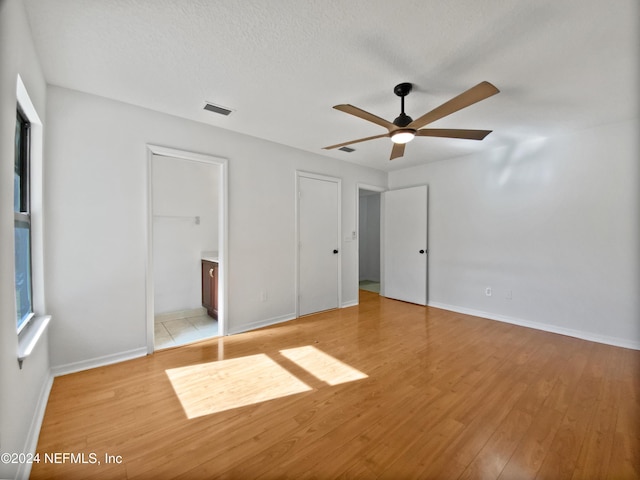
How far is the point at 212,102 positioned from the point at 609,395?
4159mm

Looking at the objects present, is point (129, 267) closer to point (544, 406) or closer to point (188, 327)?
point (188, 327)

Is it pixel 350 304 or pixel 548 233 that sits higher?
pixel 548 233

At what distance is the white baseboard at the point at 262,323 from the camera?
11.1 ft

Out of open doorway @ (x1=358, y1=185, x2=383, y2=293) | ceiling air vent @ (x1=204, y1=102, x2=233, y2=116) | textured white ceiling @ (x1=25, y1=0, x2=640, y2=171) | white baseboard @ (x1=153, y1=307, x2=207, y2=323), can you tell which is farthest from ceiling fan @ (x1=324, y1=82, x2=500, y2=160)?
open doorway @ (x1=358, y1=185, x2=383, y2=293)

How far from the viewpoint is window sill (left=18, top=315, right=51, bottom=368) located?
1.50 meters

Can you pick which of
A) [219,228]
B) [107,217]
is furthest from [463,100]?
[107,217]

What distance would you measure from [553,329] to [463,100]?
327cm

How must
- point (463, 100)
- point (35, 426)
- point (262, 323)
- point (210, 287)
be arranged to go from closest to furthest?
point (35, 426) < point (463, 100) < point (262, 323) < point (210, 287)

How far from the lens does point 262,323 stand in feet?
11.9

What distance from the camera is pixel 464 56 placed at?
75.5 inches

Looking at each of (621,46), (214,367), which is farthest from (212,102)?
(621,46)

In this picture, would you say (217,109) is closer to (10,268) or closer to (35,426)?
(10,268)

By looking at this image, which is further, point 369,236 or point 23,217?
point 369,236

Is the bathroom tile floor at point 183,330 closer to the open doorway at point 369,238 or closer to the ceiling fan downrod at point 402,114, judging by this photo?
the ceiling fan downrod at point 402,114
